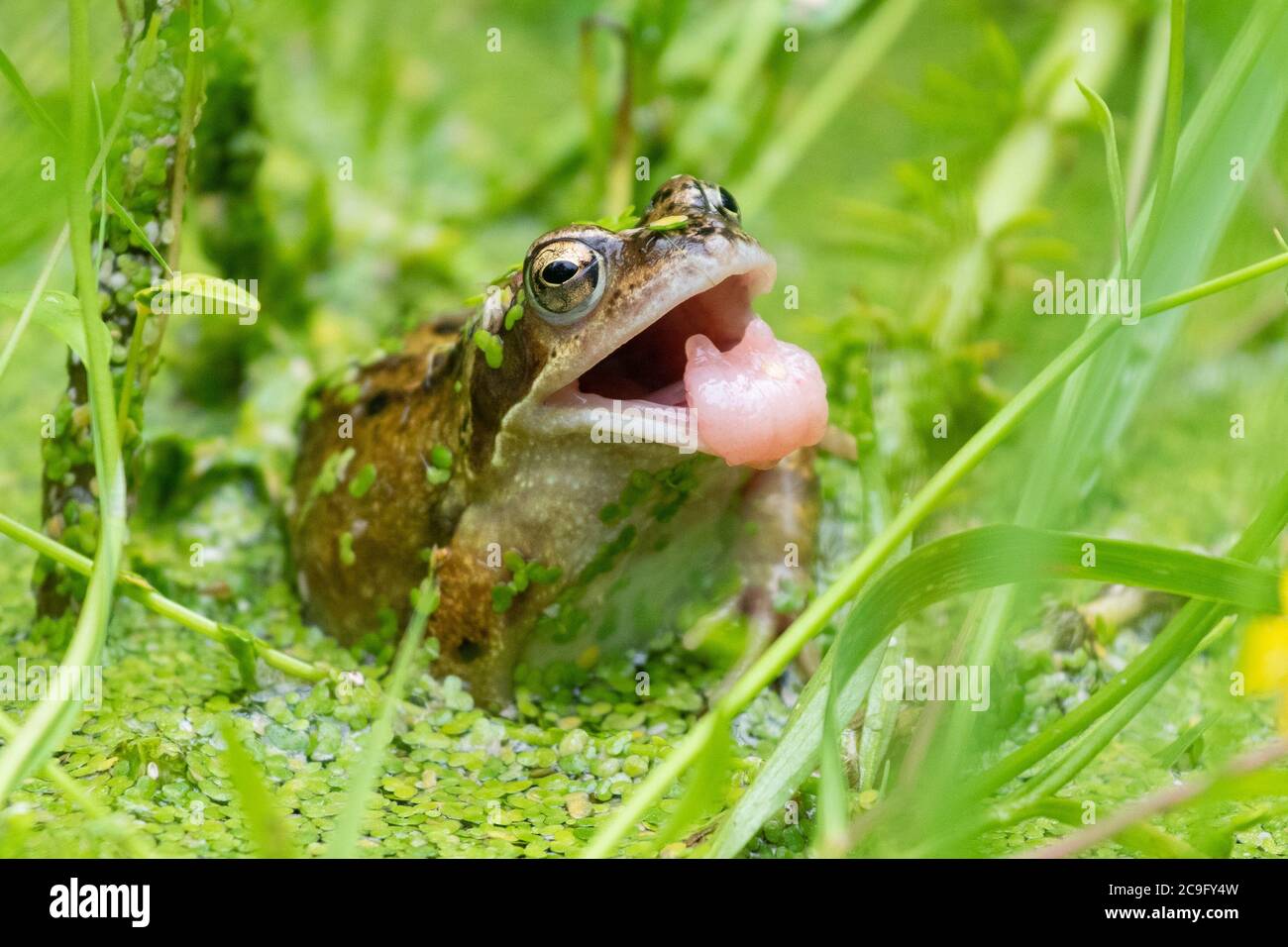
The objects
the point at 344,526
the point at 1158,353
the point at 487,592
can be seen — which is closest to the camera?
the point at 487,592

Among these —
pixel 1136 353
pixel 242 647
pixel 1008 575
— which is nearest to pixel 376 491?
pixel 242 647

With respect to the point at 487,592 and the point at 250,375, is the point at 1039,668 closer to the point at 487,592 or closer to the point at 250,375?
the point at 487,592

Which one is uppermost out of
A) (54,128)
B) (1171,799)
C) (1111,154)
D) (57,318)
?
(54,128)

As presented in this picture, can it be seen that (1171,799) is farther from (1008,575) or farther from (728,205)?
(728,205)
